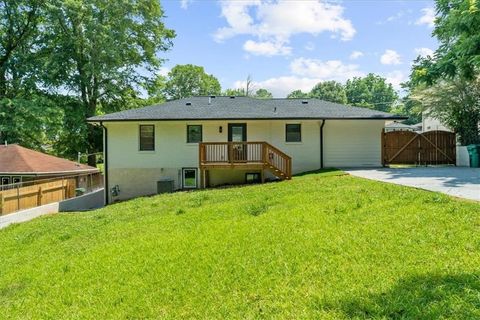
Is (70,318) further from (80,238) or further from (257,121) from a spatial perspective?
(257,121)

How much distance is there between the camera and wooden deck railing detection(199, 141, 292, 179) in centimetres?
1476

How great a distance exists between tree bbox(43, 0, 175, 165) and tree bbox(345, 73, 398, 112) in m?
66.5

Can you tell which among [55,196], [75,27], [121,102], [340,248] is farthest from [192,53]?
[340,248]

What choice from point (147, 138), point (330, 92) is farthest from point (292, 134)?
point (330, 92)

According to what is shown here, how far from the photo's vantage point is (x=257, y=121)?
55.5ft

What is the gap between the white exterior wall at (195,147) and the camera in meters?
16.9

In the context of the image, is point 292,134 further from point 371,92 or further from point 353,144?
point 371,92

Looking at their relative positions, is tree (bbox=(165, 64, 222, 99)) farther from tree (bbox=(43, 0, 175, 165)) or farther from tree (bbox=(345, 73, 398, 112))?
tree (bbox=(345, 73, 398, 112))

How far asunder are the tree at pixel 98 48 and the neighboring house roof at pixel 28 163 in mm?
5466

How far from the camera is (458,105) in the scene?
18391 millimetres

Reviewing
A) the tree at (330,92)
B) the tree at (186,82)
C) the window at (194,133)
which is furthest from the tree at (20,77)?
the tree at (330,92)

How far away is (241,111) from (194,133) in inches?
102

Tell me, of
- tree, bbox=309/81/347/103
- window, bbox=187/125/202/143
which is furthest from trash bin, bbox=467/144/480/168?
tree, bbox=309/81/347/103

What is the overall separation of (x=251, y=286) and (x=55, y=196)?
53.2 ft
